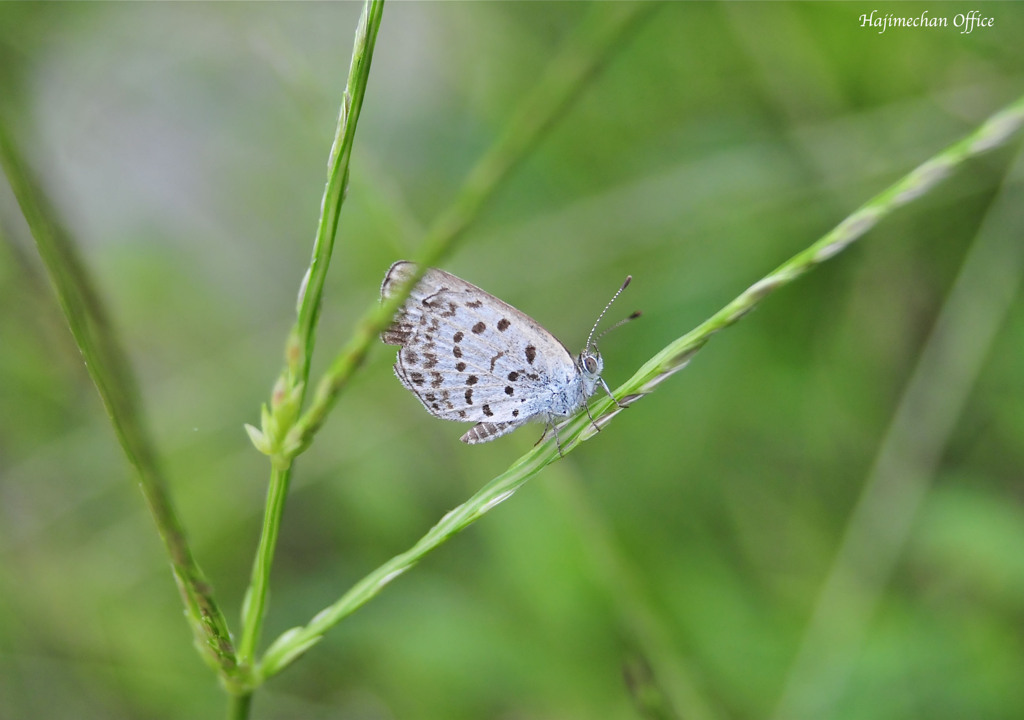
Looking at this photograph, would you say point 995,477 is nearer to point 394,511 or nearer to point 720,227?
point 720,227

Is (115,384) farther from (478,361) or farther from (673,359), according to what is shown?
(478,361)

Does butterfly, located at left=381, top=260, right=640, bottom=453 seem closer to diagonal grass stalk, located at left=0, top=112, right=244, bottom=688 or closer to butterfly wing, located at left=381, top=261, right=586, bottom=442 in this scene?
butterfly wing, located at left=381, top=261, right=586, bottom=442

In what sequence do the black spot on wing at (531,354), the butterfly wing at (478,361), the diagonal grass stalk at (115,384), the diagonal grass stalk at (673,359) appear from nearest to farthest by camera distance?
the diagonal grass stalk at (115,384), the diagonal grass stalk at (673,359), the butterfly wing at (478,361), the black spot on wing at (531,354)


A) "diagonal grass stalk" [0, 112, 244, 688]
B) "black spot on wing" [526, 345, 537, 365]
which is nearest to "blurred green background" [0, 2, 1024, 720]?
"black spot on wing" [526, 345, 537, 365]

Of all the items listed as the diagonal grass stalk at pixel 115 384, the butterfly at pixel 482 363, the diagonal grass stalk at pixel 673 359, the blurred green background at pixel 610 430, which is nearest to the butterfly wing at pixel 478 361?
the butterfly at pixel 482 363

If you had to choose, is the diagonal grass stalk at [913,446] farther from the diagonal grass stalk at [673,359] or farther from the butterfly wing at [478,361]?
the diagonal grass stalk at [673,359]

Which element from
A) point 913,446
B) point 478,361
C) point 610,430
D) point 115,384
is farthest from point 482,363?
point 913,446

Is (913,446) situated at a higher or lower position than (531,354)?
lower

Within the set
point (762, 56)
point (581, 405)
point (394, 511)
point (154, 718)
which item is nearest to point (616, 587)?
point (581, 405)
